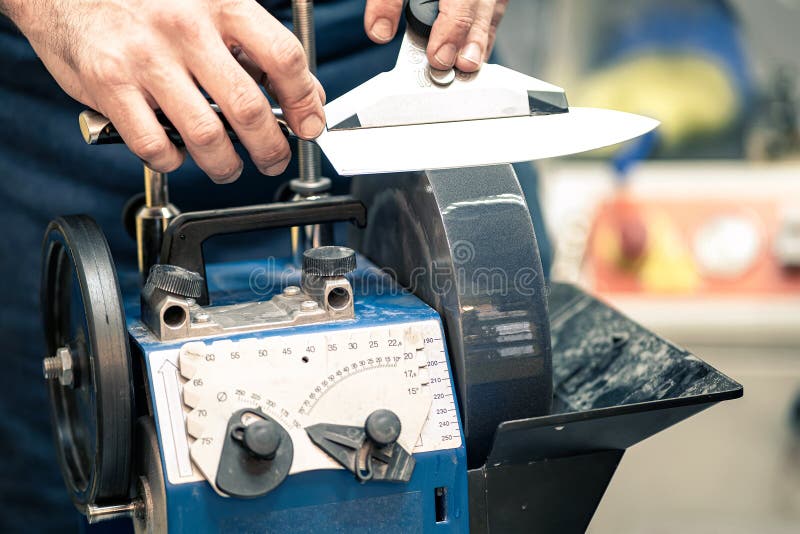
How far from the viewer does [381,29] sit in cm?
101

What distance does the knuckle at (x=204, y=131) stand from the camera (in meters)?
0.80

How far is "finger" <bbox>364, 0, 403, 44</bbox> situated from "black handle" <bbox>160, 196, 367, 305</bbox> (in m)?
0.19

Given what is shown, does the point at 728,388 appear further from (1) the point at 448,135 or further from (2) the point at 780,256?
(2) the point at 780,256

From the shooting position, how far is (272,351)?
0.79m

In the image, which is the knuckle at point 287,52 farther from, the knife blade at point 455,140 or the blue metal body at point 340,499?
the blue metal body at point 340,499

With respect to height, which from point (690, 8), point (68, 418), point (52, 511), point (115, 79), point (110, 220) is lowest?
point (52, 511)

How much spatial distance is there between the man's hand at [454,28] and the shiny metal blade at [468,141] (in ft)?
0.19

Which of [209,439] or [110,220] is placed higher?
[110,220]

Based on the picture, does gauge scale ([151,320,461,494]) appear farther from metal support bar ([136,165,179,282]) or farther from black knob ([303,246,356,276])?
metal support bar ([136,165,179,282])

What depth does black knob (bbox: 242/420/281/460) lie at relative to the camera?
0.74 meters

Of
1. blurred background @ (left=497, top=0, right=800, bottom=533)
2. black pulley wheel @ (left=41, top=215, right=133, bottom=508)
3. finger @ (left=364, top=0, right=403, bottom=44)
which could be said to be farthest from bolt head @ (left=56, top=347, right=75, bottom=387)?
blurred background @ (left=497, top=0, right=800, bottom=533)

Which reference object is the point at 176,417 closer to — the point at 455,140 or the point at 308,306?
the point at 308,306

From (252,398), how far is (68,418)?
0.29 meters

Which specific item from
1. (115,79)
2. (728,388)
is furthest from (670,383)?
(115,79)
